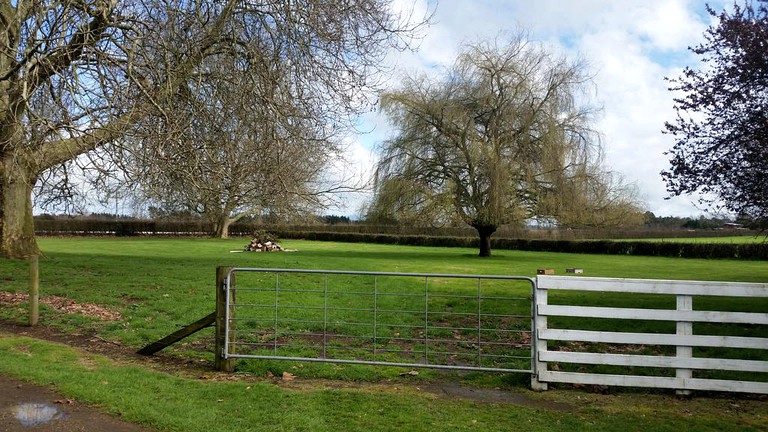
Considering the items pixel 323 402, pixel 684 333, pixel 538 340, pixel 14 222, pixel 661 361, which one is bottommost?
pixel 323 402

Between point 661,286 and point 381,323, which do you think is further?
point 381,323

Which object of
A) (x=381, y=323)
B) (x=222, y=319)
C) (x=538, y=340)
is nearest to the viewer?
(x=538, y=340)

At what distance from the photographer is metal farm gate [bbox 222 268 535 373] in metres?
6.70

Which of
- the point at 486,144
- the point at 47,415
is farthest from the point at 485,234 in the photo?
the point at 47,415

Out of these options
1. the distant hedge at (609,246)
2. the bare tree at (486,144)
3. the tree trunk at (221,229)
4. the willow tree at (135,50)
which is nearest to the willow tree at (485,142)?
the bare tree at (486,144)

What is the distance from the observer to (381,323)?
9.66 m

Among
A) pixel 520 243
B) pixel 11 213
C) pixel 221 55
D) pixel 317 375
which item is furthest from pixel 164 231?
pixel 317 375

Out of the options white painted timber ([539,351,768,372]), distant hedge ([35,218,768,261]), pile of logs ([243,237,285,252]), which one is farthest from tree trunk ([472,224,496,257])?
white painted timber ([539,351,768,372])

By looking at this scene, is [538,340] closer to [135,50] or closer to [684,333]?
[684,333]

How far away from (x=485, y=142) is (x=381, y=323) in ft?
78.4

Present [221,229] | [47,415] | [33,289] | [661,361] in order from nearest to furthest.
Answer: [47,415] → [661,361] → [33,289] → [221,229]

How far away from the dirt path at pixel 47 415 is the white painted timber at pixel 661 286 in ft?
14.0

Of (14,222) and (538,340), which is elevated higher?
(14,222)

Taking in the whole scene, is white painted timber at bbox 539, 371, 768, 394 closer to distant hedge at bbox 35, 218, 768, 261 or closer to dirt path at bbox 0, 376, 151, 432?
dirt path at bbox 0, 376, 151, 432
